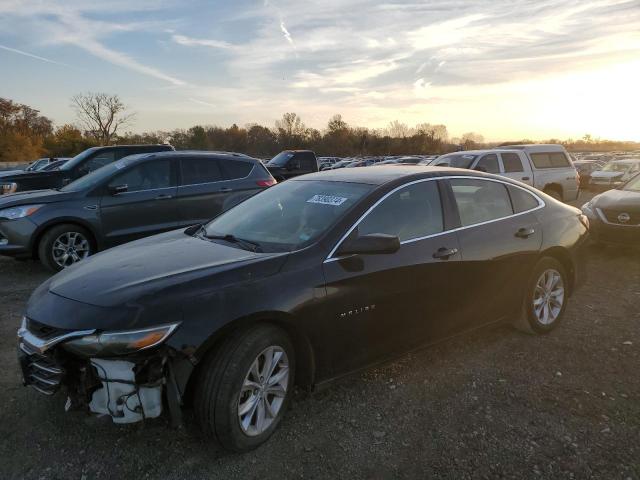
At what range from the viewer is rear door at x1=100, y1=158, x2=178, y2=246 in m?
6.89

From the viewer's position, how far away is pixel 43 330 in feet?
8.55

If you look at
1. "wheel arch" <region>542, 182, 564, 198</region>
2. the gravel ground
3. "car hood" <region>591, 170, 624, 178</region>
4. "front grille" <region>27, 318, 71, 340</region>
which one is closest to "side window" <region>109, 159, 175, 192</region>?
the gravel ground

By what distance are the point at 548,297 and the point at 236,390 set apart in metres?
3.18

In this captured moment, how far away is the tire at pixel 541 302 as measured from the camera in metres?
4.24

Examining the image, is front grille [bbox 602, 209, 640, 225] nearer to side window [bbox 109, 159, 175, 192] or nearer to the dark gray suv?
the dark gray suv

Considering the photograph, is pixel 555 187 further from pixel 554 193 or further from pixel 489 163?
pixel 489 163

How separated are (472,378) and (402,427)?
0.89 meters

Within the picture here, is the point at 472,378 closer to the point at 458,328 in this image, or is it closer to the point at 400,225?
the point at 458,328

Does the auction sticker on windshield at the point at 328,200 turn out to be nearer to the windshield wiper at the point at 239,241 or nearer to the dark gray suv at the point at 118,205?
the windshield wiper at the point at 239,241

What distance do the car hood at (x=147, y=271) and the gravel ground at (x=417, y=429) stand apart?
2.21ft

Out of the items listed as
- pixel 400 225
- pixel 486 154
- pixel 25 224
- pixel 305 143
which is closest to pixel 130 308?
pixel 400 225

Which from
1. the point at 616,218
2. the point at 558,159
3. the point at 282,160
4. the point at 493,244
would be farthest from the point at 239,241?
the point at 282,160

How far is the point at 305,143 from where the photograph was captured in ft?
260

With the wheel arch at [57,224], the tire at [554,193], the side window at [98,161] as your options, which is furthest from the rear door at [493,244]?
the side window at [98,161]
